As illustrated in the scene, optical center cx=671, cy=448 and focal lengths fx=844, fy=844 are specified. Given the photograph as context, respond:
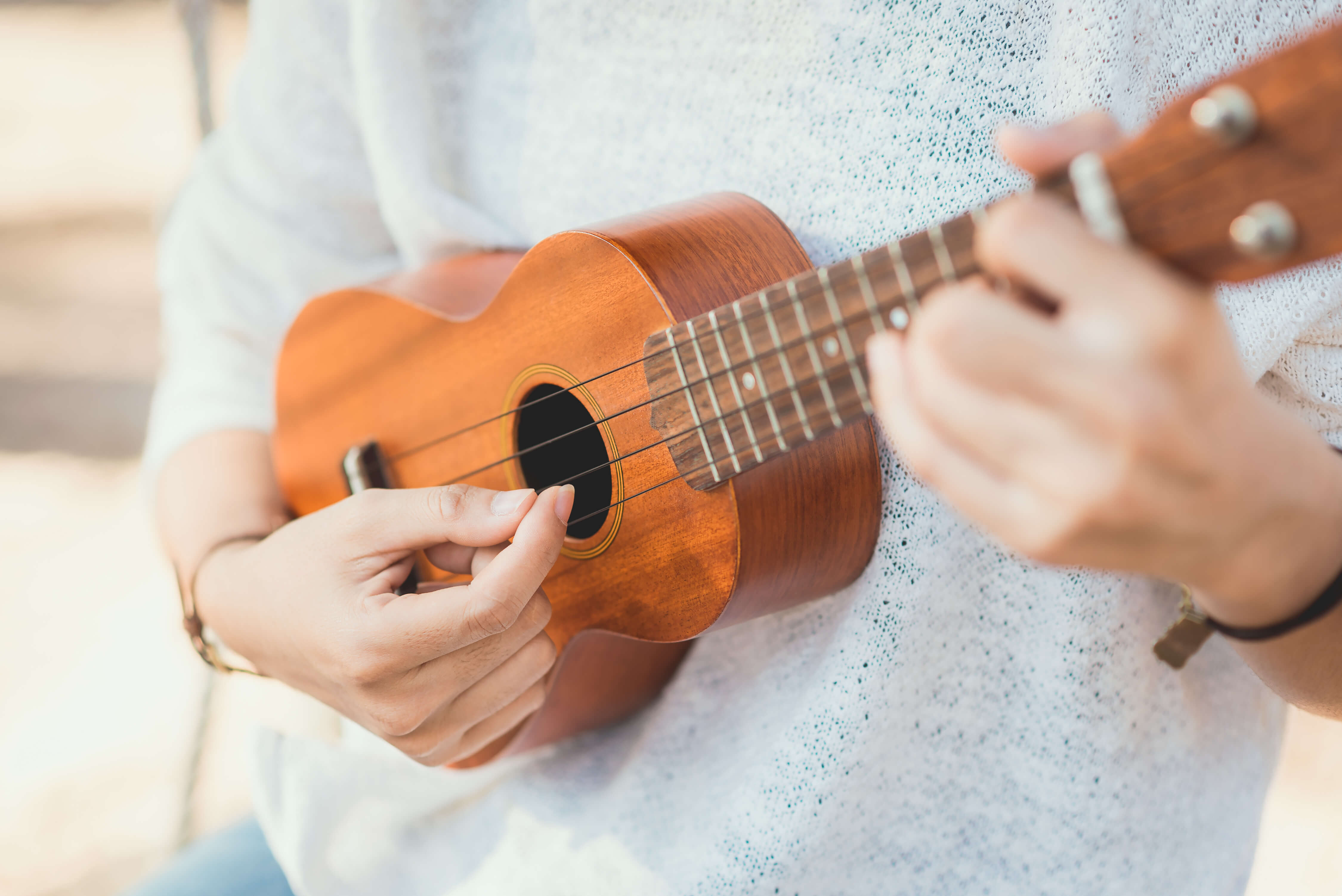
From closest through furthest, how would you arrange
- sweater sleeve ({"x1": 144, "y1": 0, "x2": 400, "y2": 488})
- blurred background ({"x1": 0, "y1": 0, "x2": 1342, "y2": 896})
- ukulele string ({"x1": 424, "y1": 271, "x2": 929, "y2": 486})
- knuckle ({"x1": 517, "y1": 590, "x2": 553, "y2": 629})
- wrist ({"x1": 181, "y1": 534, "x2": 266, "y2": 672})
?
1. ukulele string ({"x1": 424, "y1": 271, "x2": 929, "y2": 486})
2. knuckle ({"x1": 517, "y1": 590, "x2": 553, "y2": 629})
3. wrist ({"x1": 181, "y1": 534, "x2": 266, "y2": 672})
4. sweater sleeve ({"x1": 144, "y1": 0, "x2": 400, "y2": 488})
5. blurred background ({"x1": 0, "y1": 0, "x2": 1342, "y2": 896})

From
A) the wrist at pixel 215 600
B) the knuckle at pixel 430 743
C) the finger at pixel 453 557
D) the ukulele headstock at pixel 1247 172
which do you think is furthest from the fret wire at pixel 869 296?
Result: the wrist at pixel 215 600

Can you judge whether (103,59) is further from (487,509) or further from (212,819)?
(487,509)

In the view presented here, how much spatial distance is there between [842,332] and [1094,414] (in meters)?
0.14

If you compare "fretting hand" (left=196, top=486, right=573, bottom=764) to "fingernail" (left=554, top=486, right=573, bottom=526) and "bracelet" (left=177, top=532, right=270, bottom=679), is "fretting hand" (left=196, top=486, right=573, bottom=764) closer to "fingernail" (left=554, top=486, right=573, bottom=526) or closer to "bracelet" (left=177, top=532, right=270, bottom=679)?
"fingernail" (left=554, top=486, right=573, bottom=526)

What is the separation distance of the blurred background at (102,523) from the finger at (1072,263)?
110cm

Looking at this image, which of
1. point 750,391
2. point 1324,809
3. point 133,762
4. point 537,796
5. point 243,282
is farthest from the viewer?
point 133,762

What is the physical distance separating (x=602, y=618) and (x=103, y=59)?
343 centimetres

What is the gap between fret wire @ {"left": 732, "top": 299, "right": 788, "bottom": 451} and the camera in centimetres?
47

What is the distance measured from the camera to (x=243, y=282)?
1043 mm

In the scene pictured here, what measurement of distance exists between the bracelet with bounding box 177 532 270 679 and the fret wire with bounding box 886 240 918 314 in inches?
27.6

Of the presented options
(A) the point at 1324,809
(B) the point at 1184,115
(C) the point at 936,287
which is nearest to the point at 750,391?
(C) the point at 936,287

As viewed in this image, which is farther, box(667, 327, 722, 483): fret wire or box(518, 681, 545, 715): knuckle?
box(518, 681, 545, 715): knuckle

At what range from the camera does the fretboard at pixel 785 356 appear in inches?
15.3

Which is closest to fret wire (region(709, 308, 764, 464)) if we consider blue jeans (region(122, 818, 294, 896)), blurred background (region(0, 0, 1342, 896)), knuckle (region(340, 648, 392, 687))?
knuckle (region(340, 648, 392, 687))
